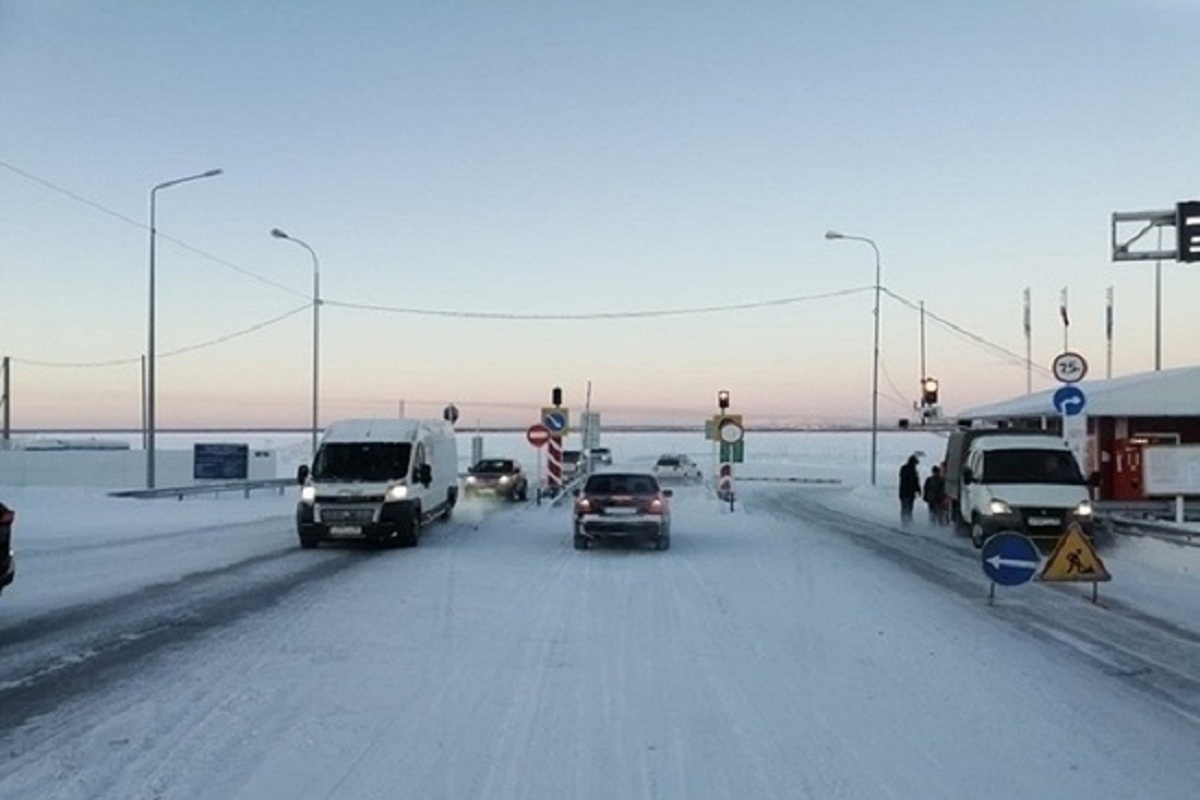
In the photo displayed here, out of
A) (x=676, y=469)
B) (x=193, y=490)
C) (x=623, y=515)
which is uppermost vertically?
(x=623, y=515)

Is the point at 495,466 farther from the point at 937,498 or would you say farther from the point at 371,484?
the point at 371,484

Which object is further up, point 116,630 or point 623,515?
point 623,515

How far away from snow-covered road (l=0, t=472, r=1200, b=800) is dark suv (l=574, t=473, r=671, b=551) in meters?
2.90

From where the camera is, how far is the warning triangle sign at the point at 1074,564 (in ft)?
44.0

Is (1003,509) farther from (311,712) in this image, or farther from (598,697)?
(311,712)

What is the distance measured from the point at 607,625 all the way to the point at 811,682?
10.3 feet

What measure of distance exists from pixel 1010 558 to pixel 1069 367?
9208 mm

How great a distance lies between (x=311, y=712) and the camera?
7.65m

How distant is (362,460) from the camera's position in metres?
22.2

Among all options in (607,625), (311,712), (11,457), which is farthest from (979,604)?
(11,457)

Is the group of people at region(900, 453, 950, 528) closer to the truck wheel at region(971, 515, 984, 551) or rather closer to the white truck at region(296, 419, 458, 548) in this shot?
the truck wheel at region(971, 515, 984, 551)

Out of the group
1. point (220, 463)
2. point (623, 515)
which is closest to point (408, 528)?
point (623, 515)

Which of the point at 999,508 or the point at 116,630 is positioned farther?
the point at 999,508

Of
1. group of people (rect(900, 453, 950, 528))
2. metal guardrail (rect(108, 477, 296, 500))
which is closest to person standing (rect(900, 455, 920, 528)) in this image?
group of people (rect(900, 453, 950, 528))
